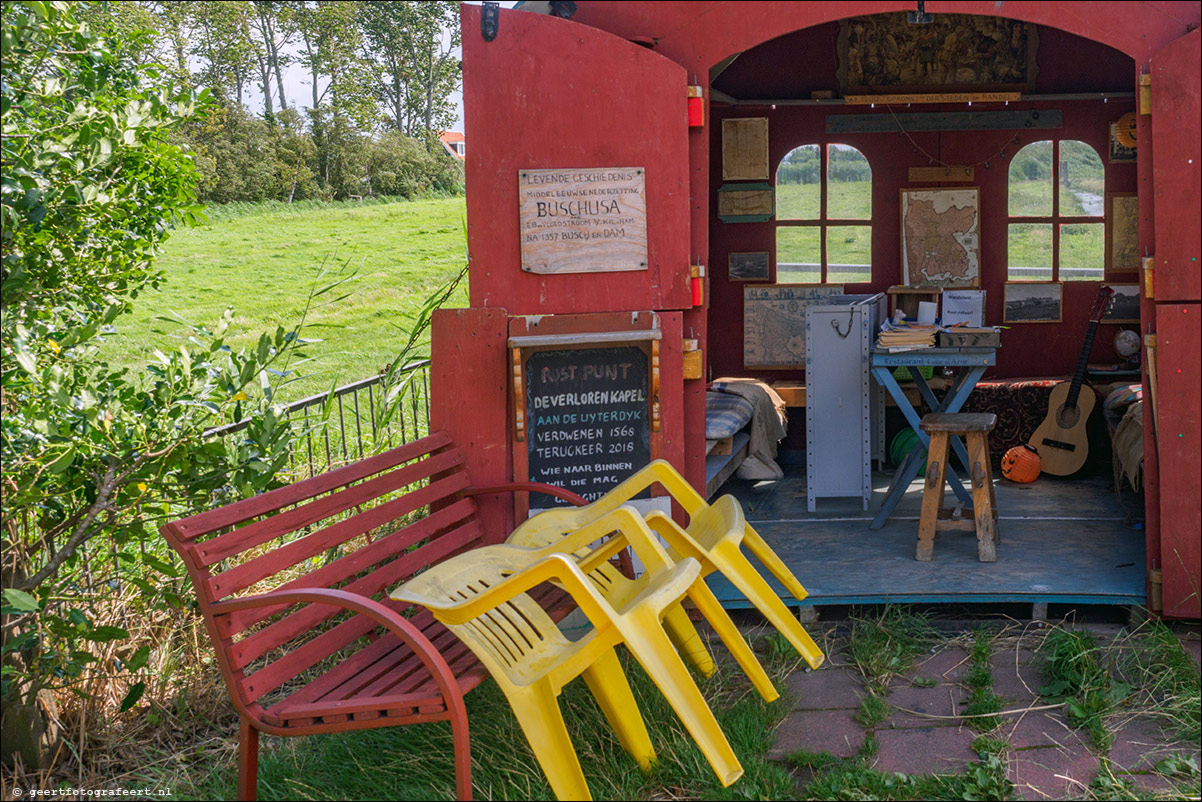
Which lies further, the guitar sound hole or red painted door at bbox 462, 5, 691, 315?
the guitar sound hole

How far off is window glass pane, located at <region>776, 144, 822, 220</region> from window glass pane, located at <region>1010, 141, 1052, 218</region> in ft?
4.98

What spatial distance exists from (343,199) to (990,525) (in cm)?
2423

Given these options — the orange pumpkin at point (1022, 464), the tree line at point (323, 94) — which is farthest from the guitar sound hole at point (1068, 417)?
the tree line at point (323, 94)

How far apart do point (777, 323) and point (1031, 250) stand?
206cm

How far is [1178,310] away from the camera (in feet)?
15.4

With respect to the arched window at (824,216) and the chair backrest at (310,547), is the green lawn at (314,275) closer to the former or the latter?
the arched window at (824,216)

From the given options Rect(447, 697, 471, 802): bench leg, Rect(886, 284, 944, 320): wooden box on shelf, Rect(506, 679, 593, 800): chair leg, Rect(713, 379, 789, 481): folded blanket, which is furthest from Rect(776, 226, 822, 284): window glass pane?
Rect(447, 697, 471, 802): bench leg

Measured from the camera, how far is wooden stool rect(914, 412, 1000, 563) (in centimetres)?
550

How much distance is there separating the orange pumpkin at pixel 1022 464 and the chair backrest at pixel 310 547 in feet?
13.8

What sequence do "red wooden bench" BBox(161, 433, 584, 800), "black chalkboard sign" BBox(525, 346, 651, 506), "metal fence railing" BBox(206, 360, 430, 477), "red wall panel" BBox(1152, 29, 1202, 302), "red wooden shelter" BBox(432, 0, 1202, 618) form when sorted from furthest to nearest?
"metal fence railing" BBox(206, 360, 430, 477) < "black chalkboard sign" BBox(525, 346, 651, 506) < "red wooden shelter" BBox(432, 0, 1202, 618) < "red wall panel" BBox(1152, 29, 1202, 302) < "red wooden bench" BBox(161, 433, 584, 800)

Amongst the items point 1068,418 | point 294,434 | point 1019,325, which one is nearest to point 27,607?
point 294,434

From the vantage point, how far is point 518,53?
4855 millimetres

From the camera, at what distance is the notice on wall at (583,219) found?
4.90 metres

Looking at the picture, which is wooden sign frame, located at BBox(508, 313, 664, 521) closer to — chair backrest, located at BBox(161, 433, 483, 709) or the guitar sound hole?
chair backrest, located at BBox(161, 433, 483, 709)
